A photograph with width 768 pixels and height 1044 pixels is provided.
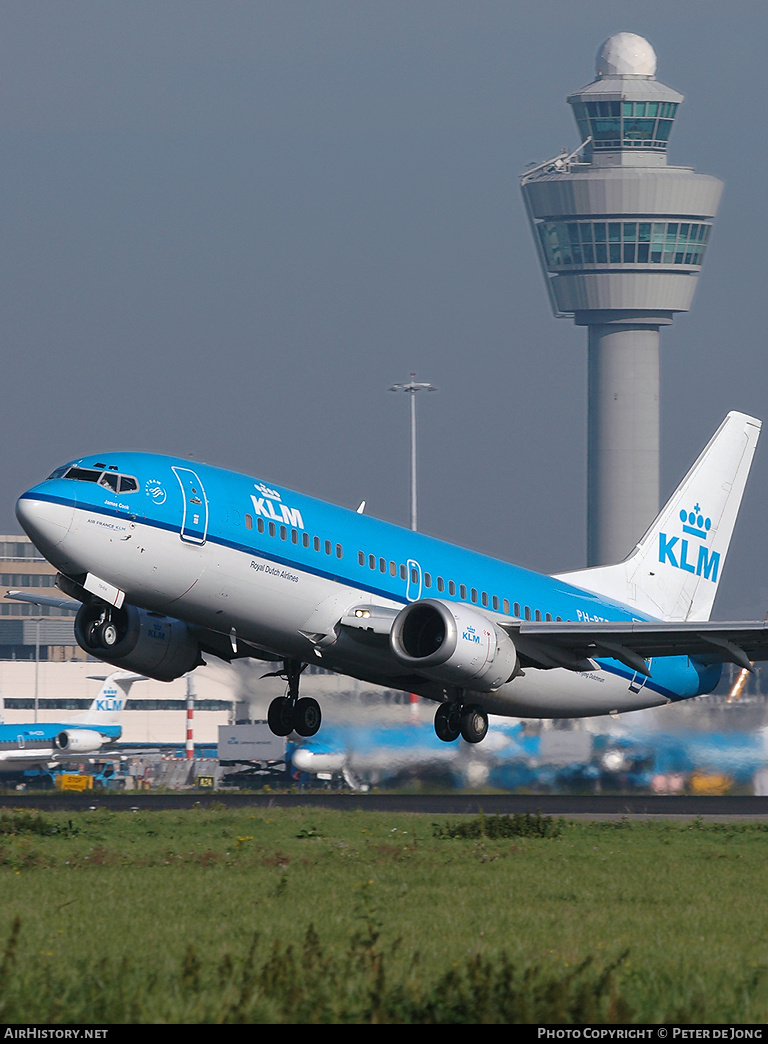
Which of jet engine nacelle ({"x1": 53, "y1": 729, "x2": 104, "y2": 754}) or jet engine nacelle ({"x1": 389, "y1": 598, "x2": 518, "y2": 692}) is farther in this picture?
jet engine nacelle ({"x1": 53, "y1": 729, "x2": 104, "y2": 754})

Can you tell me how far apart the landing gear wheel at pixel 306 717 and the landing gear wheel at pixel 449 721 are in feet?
9.82

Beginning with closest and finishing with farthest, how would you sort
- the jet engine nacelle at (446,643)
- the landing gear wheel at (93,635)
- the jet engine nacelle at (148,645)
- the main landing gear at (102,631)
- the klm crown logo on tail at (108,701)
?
1. the main landing gear at (102,631)
2. the landing gear wheel at (93,635)
3. the jet engine nacelle at (446,643)
4. the jet engine nacelle at (148,645)
5. the klm crown logo on tail at (108,701)

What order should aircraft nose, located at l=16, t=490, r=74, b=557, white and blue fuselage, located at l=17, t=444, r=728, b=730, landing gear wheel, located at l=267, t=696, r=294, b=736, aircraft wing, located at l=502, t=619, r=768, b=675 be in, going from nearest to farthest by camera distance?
aircraft nose, located at l=16, t=490, r=74, b=557
white and blue fuselage, located at l=17, t=444, r=728, b=730
aircraft wing, located at l=502, t=619, r=768, b=675
landing gear wheel, located at l=267, t=696, r=294, b=736

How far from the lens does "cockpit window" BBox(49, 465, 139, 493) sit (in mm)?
29391

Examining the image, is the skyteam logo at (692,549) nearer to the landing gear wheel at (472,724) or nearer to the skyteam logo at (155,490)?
the landing gear wheel at (472,724)

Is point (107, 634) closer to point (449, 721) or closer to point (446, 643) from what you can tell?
point (446, 643)

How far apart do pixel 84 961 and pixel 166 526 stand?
50.3ft

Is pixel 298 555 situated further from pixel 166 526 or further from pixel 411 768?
pixel 411 768

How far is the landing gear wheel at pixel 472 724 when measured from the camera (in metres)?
35.7

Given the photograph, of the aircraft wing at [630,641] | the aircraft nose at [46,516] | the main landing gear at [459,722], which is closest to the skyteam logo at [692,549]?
the aircraft wing at [630,641]

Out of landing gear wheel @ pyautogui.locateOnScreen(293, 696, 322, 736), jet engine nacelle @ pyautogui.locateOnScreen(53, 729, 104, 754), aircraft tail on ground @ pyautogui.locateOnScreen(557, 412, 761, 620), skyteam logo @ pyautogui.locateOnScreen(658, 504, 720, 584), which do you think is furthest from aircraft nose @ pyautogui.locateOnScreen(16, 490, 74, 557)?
jet engine nacelle @ pyautogui.locateOnScreen(53, 729, 104, 754)

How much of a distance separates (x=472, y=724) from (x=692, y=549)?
43.5 ft

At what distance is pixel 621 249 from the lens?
189 metres

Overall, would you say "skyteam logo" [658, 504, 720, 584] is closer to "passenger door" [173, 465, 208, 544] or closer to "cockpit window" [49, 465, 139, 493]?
"passenger door" [173, 465, 208, 544]
